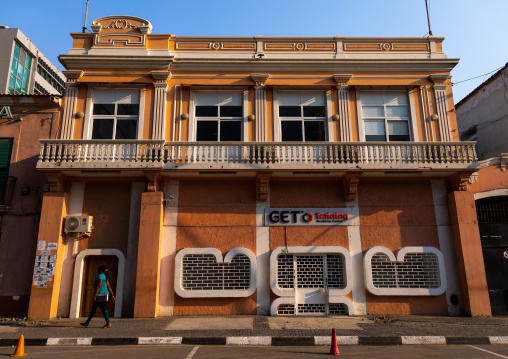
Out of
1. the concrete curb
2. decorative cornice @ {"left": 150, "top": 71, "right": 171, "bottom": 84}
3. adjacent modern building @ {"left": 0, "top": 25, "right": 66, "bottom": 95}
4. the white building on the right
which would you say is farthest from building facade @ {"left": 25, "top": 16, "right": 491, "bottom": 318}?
adjacent modern building @ {"left": 0, "top": 25, "right": 66, "bottom": 95}

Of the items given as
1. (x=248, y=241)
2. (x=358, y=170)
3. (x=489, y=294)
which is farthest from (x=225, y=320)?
(x=489, y=294)

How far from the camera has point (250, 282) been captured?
10586 millimetres

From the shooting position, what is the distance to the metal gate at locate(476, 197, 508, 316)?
10727 mm

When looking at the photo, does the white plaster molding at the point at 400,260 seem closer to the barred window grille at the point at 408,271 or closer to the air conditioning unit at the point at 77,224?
the barred window grille at the point at 408,271

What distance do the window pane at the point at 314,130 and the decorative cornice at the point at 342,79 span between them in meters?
1.50

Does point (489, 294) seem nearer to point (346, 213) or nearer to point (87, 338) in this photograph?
point (346, 213)

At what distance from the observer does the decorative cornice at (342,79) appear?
1227 centimetres

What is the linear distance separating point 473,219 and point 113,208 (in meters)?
11.3

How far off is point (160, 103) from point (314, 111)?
5.36 metres

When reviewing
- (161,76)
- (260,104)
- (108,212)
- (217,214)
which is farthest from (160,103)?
(217,214)

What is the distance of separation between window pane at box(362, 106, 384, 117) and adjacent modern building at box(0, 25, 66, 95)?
36865 mm

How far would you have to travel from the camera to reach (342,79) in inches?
484

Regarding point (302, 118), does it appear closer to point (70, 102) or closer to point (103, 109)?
point (103, 109)

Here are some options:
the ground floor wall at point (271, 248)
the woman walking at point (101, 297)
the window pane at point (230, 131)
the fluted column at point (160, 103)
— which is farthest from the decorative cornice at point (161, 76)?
the woman walking at point (101, 297)
